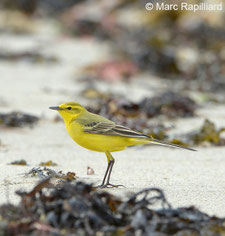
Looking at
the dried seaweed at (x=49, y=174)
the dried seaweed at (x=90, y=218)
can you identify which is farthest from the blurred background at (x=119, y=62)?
the dried seaweed at (x=90, y=218)

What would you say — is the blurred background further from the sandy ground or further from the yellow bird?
the yellow bird

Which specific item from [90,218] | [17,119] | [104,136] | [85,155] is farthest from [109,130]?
[17,119]

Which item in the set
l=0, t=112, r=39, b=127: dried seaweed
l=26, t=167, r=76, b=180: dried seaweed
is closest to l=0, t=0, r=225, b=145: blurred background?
l=0, t=112, r=39, b=127: dried seaweed

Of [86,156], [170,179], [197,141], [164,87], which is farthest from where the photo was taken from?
[164,87]

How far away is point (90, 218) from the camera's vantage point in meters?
3.05

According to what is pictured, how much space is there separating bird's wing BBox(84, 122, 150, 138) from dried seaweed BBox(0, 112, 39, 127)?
2154 mm

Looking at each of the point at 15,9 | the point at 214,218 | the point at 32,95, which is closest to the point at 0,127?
the point at 32,95

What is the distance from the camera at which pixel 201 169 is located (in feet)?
16.6

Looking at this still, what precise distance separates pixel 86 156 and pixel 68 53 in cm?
650

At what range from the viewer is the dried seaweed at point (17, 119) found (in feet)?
21.9

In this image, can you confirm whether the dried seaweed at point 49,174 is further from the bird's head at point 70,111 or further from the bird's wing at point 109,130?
the bird's head at point 70,111

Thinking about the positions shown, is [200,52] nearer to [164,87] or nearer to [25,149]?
[164,87]

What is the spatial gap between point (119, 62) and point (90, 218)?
7759 millimetres

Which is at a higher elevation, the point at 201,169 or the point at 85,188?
the point at 85,188
